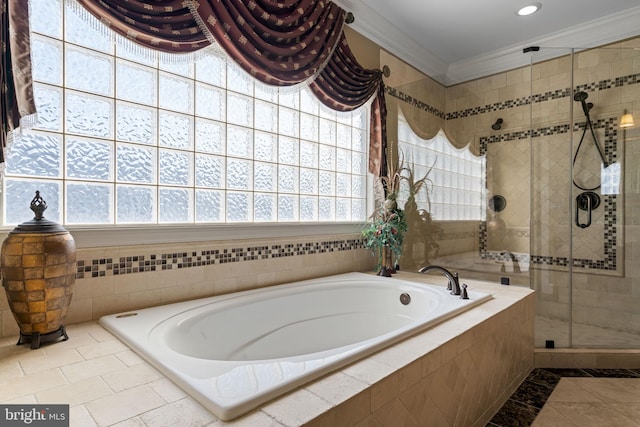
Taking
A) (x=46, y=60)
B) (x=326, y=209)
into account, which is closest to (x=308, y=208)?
(x=326, y=209)

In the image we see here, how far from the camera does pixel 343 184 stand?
9.59ft

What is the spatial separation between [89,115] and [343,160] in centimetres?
183

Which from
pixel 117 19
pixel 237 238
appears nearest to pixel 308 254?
pixel 237 238

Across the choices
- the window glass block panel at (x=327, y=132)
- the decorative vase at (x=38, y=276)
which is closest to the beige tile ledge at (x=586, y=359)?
the window glass block panel at (x=327, y=132)

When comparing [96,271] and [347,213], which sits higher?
[347,213]

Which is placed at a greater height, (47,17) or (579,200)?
(47,17)

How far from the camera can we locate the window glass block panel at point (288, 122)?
7.93 ft

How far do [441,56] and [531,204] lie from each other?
5.82 feet

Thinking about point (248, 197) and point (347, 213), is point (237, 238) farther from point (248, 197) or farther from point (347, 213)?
point (347, 213)

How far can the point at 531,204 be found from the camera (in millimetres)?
2961

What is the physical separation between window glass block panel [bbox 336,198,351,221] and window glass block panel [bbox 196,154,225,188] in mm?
1094

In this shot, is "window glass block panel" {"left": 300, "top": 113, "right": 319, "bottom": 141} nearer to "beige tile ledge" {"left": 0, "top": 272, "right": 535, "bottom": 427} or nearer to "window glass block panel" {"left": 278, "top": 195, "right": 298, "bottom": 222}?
"window glass block panel" {"left": 278, "top": 195, "right": 298, "bottom": 222}

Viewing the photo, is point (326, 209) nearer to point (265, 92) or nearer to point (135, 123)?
Answer: point (265, 92)

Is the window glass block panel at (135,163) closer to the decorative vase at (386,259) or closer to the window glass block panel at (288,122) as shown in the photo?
the window glass block panel at (288,122)
